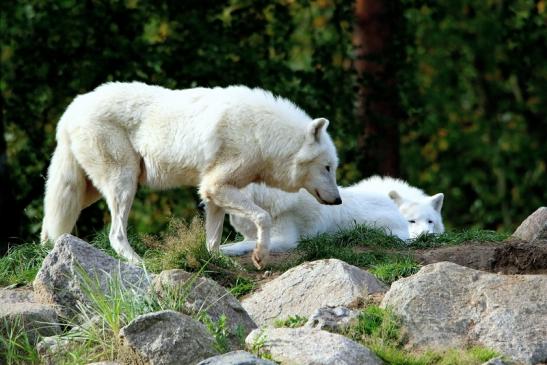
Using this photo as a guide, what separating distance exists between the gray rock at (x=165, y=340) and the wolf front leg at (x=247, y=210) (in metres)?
2.32

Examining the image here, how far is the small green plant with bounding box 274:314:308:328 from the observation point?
23.1 ft

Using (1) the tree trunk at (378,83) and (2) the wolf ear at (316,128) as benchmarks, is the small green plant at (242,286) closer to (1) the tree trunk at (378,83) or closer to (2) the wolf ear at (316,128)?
(2) the wolf ear at (316,128)

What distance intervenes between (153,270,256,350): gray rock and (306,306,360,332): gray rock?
0.38m

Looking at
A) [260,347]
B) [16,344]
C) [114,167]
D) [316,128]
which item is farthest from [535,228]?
[16,344]

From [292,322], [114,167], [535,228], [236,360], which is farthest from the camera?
[535,228]

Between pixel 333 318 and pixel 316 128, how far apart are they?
8.60 ft

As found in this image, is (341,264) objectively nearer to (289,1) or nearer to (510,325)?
(510,325)

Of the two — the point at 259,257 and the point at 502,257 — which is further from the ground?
the point at 502,257

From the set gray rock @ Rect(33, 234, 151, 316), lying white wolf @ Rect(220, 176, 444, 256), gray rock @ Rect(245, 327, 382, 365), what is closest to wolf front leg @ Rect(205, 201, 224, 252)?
lying white wolf @ Rect(220, 176, 444, 256)

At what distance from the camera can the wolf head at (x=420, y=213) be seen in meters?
11.2

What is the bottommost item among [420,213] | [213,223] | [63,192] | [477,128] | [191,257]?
[477,128]

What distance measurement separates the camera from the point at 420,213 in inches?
446

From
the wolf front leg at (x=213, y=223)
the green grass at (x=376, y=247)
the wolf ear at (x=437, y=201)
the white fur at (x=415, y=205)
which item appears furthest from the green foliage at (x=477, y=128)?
the wolf front leg at (x=213, y=223)

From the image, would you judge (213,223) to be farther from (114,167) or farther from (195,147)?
(114,167)
